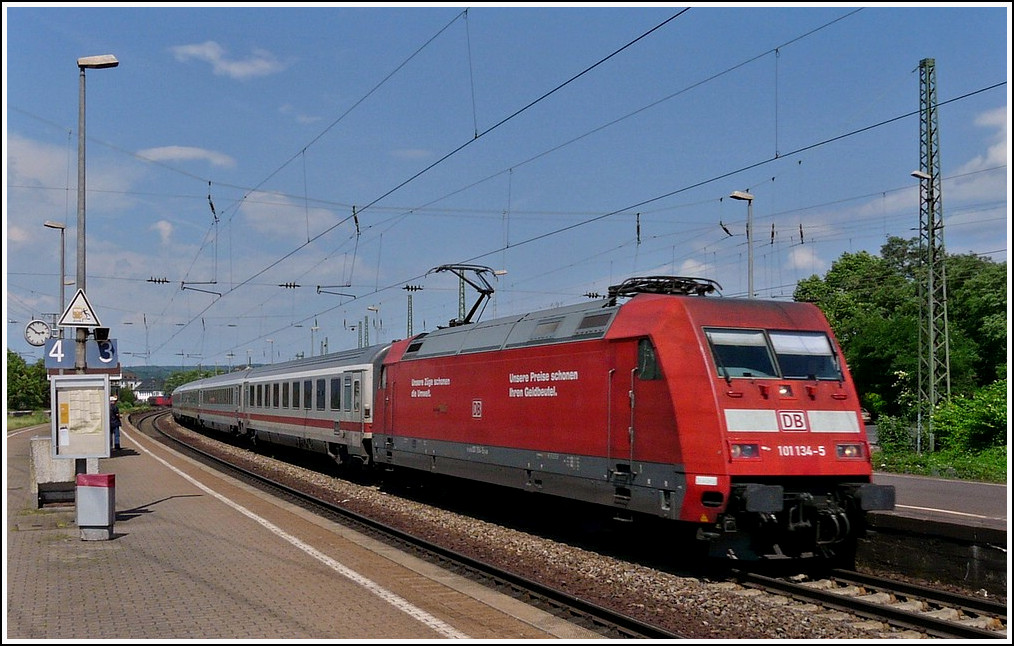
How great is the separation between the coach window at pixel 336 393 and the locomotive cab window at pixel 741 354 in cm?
1494

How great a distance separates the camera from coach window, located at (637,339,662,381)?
11414mm

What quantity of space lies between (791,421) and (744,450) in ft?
2.63

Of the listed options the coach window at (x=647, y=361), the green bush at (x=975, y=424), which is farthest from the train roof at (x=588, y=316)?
the green bush at (x=975, y=424)

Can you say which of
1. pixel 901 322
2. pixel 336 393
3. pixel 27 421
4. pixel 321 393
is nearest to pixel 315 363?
pixel 321 393

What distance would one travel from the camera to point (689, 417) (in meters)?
10.9

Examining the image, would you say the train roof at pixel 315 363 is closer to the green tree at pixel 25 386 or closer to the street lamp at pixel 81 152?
the street lamp at pixel 81 152

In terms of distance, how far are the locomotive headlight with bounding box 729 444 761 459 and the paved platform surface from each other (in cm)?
281

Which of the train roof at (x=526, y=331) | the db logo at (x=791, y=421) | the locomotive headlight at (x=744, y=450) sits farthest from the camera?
the train roof at (x=526, y=331)

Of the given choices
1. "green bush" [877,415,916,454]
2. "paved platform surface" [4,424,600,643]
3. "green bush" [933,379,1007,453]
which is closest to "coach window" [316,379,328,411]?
"paved platform surface" [4,424,600,643]

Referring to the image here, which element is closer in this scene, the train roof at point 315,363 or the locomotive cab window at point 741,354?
the locomotive cab window at point 741,354

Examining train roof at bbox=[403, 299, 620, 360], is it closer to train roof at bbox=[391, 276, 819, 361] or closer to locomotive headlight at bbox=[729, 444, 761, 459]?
train roof at bbox=[391, 276, 819, 361]

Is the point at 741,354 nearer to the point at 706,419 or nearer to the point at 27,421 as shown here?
the point at 706,419

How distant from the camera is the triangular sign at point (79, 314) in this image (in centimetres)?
1484

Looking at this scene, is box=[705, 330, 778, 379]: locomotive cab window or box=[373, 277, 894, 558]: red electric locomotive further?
box=[705, 330, 778, 379]: locomotive cab window
